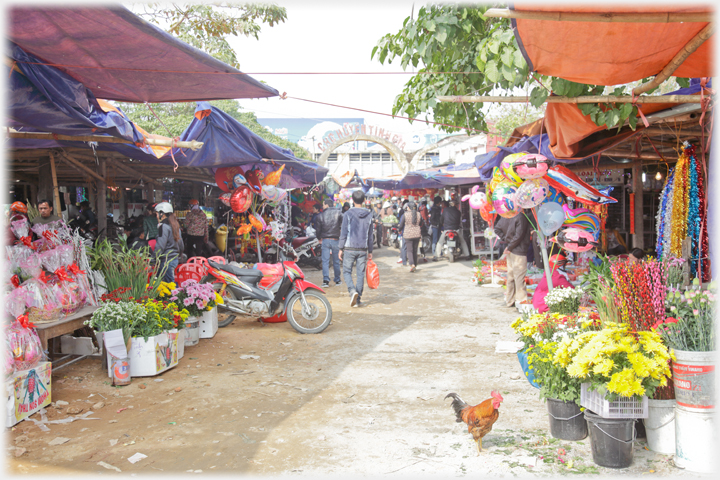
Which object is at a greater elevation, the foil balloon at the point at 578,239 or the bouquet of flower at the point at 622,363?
the foil balloon at the point at 578,239

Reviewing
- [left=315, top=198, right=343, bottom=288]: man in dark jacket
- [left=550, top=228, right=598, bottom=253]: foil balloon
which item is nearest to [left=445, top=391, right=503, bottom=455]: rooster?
[left=550, top=228, right=598, bottom=253]: foil balloon

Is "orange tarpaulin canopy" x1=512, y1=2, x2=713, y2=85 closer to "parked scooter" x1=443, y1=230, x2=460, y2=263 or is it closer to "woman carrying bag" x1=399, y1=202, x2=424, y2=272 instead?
"woman carrying bag" x1=399, y1=202, x2=424, y2=272

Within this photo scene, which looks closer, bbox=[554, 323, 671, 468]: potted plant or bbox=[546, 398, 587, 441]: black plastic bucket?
bbox=[554, 323, 671, 468]: potted plant

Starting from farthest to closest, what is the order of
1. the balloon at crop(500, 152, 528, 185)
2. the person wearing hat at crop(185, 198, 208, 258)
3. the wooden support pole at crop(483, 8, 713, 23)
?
1. the person wearing hat at crop(185, 198, 208, 258)
2. the balloon at crop(500, 152, 528, 185)
3. the wooden support pole at crop(483, 8, 713, 23)

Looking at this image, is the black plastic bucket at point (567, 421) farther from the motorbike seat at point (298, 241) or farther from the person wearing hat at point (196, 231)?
the motorbike seat at point (298, 241)

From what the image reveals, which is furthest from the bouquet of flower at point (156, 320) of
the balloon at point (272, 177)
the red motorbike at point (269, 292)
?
the balloon at point (272, 177)

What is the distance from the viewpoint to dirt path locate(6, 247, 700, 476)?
321 centimetres

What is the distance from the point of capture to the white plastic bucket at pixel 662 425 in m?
3.13

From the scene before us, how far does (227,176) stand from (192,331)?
4.08 meters

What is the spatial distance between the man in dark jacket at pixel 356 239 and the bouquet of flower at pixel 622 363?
533 cm

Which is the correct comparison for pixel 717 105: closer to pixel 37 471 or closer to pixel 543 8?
pixel 543 8

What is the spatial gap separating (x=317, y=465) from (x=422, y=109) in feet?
13.9

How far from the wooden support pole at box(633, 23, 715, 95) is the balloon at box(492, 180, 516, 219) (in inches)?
73.0

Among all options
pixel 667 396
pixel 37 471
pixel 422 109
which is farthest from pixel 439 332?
pixel 37 471
